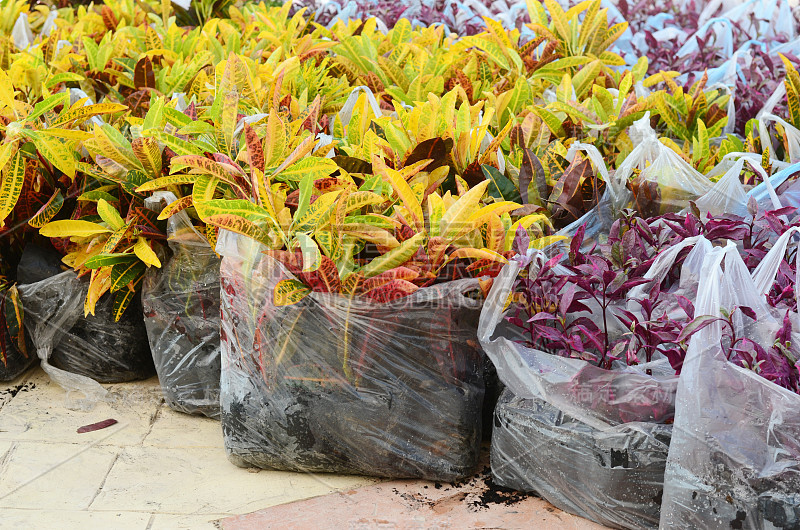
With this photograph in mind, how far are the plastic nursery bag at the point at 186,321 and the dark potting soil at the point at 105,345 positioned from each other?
0.16 meters

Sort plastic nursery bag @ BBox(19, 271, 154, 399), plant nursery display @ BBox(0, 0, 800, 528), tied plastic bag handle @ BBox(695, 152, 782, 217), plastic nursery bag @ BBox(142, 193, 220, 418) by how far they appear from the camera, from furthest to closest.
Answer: plastic nursery bag @ BBox(19, 271, 154, 399) < plastic nursery bag @ BBox(142, 193, 220, 418) < tied plastic bag handle @ BBox(695, 152, 782, 217) < plant nursery display @ BBox(0, 0, 800, 528)

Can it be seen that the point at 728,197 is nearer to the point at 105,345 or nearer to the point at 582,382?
the point at 582,382

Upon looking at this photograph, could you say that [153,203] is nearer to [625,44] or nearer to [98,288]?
[98,288]

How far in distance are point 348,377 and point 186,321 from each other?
22.4 inches

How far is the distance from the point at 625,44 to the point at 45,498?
2.93 m

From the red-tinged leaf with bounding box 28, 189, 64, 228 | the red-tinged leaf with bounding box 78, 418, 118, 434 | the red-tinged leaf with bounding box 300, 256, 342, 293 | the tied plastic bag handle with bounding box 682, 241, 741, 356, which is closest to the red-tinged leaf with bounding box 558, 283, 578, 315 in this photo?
the tied plastic bag handle with bounding box 682, 241, 741, 356

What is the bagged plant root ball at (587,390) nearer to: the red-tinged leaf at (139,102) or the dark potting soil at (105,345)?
the dark potting soil at (105,345)

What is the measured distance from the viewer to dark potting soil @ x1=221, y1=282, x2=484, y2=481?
1637mm

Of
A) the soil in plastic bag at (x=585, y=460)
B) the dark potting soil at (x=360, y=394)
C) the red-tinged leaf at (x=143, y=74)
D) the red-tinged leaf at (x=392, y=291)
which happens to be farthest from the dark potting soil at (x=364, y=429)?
the red-tinged leaf at (x=143, y=74)

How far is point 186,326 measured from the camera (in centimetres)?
202

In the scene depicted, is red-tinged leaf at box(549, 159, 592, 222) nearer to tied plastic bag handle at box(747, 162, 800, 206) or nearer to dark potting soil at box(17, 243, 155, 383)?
tied plastic bag handle at box(747, 162, 800, 206)

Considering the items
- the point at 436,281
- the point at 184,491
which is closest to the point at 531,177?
the point at 436,281

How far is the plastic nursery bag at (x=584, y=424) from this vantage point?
1481 millimetres

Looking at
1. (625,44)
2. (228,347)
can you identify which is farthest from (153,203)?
(625,44)
